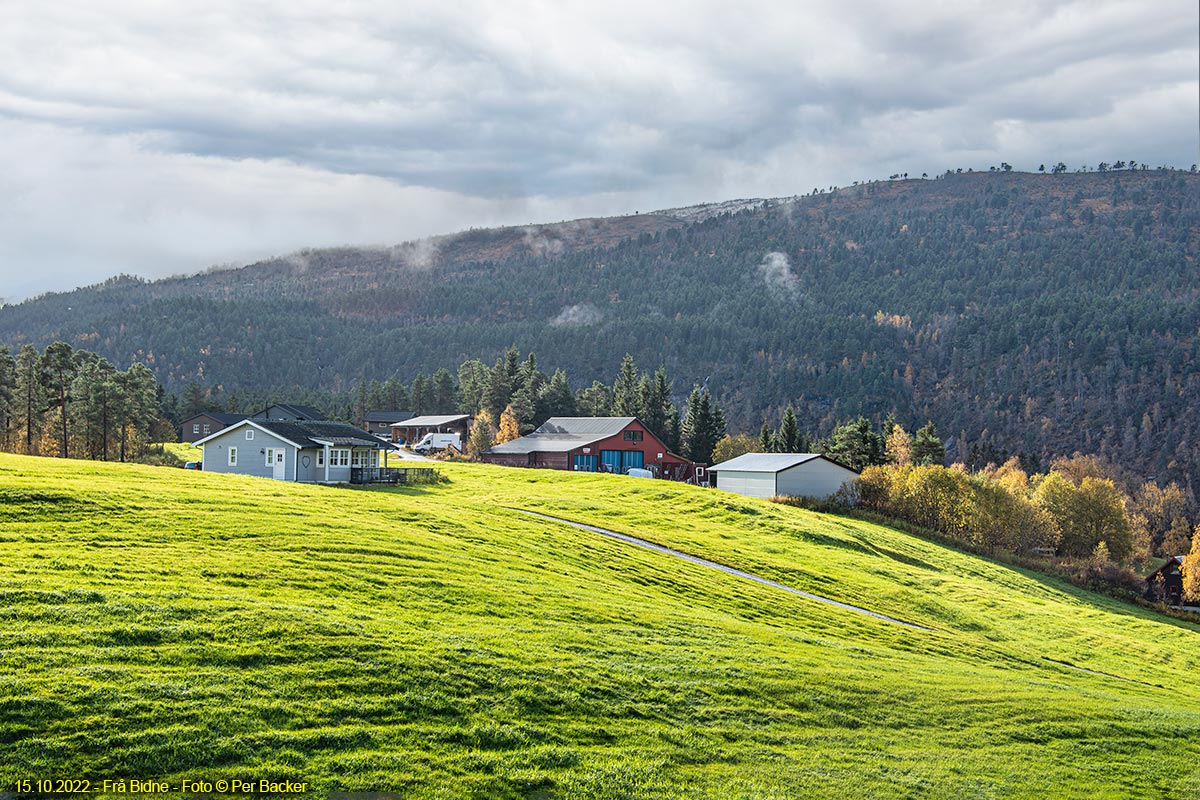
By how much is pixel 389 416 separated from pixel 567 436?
222 feet

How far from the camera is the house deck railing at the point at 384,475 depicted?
58.9m

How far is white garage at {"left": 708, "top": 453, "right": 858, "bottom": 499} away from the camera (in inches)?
3004

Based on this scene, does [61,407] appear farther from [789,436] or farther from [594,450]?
[789,436]

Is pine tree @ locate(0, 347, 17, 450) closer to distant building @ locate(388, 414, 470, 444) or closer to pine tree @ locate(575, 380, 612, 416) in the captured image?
distant building @ locate(388, 414, 470, 444)

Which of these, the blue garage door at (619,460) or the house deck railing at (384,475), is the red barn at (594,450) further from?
the house deck railing at (384,475)

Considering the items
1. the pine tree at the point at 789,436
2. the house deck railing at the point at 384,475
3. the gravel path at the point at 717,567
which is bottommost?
the gravel path at the point at 717,567

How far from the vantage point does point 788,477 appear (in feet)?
250

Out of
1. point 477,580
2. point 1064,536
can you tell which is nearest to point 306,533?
point 477,580

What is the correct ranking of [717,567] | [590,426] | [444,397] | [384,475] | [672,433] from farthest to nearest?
[444,397] < [672,433] < [590,426] < [384,475] < [717,567]

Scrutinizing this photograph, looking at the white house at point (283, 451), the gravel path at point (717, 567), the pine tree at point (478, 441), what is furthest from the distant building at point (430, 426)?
the gravel path at point (717, 567)

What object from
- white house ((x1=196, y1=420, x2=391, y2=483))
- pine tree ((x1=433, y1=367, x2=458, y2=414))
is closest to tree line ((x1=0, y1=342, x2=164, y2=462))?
white house ((x1=196, y1=420, x2=391, y2=483))

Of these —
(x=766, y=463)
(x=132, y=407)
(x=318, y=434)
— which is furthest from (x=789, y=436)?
(x=132, y=407)

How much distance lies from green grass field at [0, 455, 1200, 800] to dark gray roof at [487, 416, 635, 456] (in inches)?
2265

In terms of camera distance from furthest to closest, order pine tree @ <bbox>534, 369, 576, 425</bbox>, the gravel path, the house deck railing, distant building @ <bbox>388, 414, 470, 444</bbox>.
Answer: distant building @ <bbox>388, 414, 470, 444</bbox>
pine tree @ <bbox>534, 369, 576, 425</bbox>
the house deck railing
the gravel path
